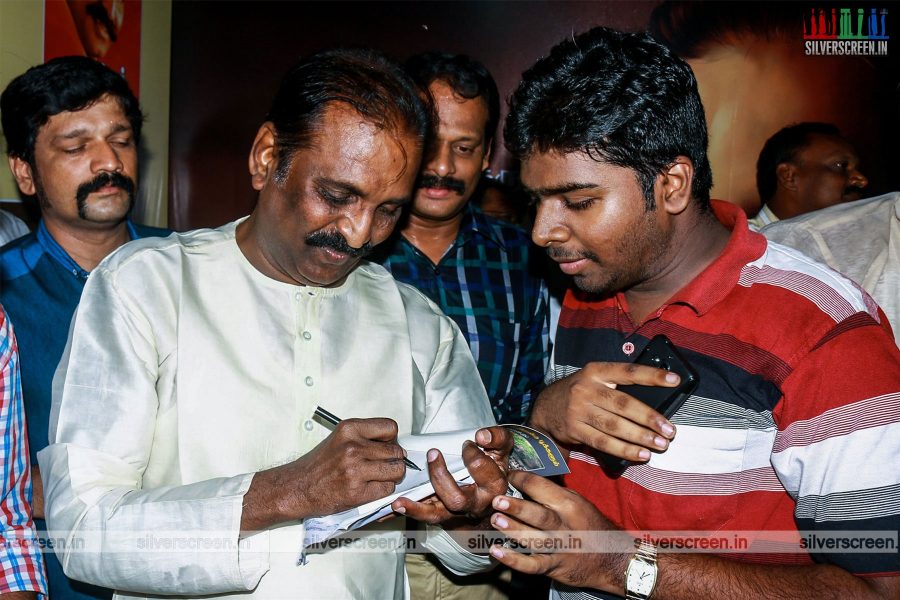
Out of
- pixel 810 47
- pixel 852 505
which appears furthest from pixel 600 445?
pixel 810 47

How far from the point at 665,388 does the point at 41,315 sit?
2.01 m

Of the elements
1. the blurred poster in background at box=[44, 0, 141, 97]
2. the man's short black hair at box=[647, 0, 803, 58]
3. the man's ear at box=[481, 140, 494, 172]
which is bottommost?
the man's ear at box=[481, 140, 494, 172]

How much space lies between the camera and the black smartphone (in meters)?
1.66

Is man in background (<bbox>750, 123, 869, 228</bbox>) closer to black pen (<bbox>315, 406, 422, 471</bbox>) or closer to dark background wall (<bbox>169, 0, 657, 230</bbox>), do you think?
dark background wall (<bbox>169, 0, 657, 230</bbox>)

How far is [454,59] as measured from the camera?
2.93 metres

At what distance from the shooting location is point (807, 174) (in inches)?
189

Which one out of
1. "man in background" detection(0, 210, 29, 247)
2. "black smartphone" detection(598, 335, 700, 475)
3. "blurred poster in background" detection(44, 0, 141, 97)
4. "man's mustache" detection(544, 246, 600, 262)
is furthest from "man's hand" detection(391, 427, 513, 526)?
"blurred poster in background" detection(44, 0, 141, 97)

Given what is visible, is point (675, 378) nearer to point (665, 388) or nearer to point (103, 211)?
point (665, 388)

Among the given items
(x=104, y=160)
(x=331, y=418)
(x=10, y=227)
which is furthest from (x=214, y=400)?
(x=10, y=227)

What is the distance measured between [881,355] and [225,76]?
4.64 m

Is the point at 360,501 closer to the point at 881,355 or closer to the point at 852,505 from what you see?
the point at 852,505

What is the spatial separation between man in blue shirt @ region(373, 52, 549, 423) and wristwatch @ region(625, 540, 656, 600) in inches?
44.0

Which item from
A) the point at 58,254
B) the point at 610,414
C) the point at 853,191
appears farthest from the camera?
the point at 853,191

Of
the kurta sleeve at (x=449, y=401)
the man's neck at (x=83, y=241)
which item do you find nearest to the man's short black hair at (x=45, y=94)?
the man's neck at (x=83, y=241)
